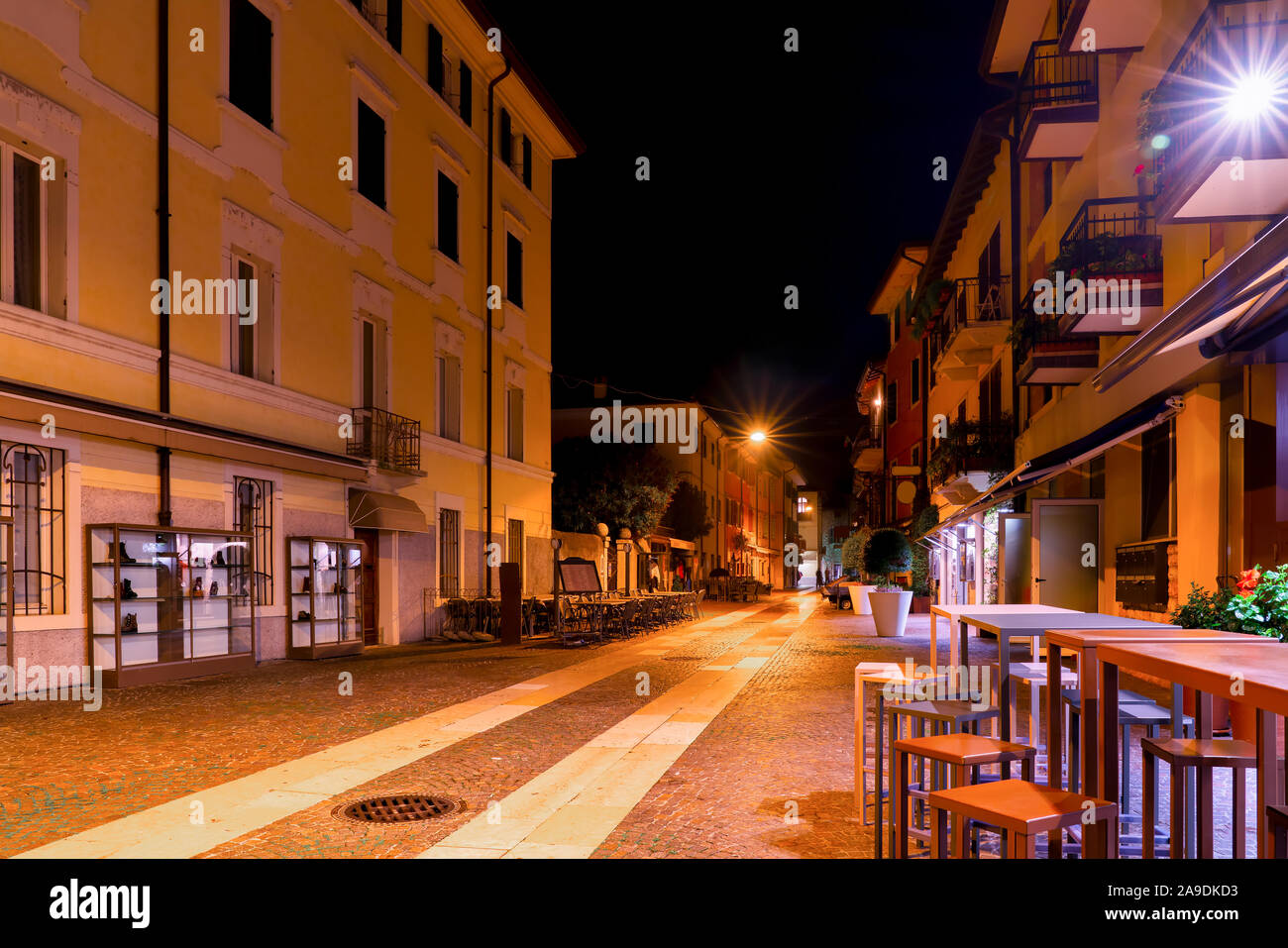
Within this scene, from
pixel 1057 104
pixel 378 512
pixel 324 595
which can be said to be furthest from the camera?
pixel 378 512

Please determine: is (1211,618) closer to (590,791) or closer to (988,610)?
(988,610)

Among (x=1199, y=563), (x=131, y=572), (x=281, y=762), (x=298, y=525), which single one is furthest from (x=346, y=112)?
(x=1199, y=563)

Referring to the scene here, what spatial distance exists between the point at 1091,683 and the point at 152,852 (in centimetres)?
409

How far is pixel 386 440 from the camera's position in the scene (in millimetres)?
17172

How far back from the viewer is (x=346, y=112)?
1644 centimetres

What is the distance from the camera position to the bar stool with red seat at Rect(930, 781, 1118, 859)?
8.86ft

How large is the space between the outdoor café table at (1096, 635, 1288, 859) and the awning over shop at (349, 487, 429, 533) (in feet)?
46.1

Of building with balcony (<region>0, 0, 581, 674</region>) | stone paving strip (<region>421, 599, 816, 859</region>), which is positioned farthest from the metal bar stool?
building with balcony (<region>0, 0, 581, 674</region>)

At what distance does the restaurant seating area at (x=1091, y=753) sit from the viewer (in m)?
2.76

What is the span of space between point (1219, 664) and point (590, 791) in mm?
3707

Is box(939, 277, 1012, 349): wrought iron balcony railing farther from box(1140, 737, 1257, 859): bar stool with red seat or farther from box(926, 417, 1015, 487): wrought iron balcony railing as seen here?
box(1140, 737, 1257, 859): bar stool with red seat

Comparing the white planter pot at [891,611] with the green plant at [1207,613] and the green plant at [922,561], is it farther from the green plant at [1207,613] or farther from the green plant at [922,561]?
the green plant at [1207,613]

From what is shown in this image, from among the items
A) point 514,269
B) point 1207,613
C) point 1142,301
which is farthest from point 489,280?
point 1207,613

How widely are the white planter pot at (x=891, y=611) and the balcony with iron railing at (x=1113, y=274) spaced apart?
6852 mm
